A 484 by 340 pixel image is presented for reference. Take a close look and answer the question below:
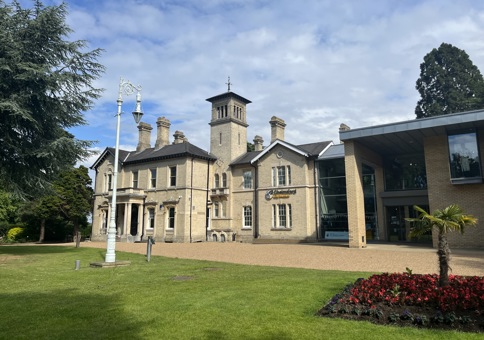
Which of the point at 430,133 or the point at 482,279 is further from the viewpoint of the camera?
the point at 430,133

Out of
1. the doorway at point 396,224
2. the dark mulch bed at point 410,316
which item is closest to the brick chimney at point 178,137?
the doorway at point 396,224

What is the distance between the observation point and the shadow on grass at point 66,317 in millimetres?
5812

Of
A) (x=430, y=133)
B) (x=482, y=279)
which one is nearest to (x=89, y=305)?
(x=482, y=279)

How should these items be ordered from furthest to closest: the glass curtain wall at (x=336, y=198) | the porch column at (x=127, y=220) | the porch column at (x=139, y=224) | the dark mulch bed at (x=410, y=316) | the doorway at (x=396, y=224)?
1. the porch column at (x=139, y=224)
2. the porch column at (x=127, y=220)
3. the glass curtain wall at (x=336, y=198)
4. the doorway at (x=396, y=224)
5. the dark mulch bed at (x=410, y=316)

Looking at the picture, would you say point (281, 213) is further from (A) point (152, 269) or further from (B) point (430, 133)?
(A) point (152, 269)

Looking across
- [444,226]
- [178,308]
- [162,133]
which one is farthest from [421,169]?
[178,308]

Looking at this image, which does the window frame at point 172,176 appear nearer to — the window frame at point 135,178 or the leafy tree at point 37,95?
the window frame at point 135,178

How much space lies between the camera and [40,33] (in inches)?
765

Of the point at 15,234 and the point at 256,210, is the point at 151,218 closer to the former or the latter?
the point at 256,210

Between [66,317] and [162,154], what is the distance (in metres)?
31.4

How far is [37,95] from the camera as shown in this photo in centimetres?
1883

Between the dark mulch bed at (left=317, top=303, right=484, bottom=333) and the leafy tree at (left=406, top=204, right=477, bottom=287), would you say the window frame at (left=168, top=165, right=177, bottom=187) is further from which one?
the dark mulch bed at (left=317, top=303, right=484, bottom=333)

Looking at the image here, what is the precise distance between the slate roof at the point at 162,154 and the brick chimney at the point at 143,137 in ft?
3.07

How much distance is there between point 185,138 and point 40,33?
23.5 m
